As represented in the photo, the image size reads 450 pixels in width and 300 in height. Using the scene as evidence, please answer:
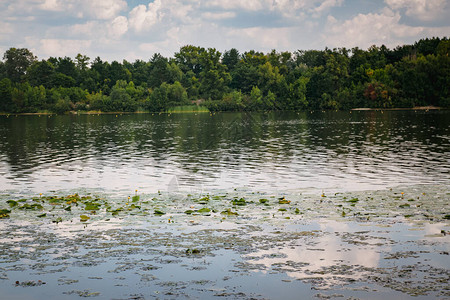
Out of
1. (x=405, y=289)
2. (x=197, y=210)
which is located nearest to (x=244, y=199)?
(x=197, y=210)

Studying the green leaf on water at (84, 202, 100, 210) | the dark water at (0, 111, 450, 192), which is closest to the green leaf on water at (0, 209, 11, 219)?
the green leaf on water at (84, 202, 100, 210)

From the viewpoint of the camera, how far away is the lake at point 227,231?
13359 mm

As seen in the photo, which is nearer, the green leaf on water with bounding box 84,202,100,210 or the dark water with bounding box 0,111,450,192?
the green leaf on water with bounding box 84,202,100,210

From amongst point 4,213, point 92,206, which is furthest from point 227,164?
point 4,213

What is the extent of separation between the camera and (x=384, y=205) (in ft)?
75.3

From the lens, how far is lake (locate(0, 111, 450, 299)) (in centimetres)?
1336

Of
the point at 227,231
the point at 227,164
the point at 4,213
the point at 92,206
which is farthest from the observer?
the point at 227,164

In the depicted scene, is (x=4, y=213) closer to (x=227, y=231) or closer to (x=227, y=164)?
(x=227, y=231)

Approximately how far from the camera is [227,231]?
18.6 meters

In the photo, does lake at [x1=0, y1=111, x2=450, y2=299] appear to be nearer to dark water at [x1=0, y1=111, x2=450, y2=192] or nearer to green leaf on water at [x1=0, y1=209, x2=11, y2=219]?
green leaf on water at [x1=0, y1=209, x2=11, y2=219]

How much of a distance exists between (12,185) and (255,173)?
16.0 meters

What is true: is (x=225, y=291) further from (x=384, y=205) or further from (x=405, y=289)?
(x=384, y=205)

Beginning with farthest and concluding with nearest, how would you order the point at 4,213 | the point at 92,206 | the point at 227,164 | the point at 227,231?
the point at 227,164, the point at 92,206, the point at 4,213, the point at 227,231

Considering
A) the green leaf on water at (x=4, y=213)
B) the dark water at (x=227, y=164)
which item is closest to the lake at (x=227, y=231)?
the green leaf on water at (x=4, y=213)
